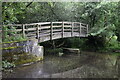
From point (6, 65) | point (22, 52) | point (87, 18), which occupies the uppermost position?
point (87, 18)

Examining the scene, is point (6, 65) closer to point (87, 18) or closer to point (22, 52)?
point (22, 52)

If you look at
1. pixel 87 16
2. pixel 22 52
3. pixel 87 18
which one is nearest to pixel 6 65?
pixel 22 52

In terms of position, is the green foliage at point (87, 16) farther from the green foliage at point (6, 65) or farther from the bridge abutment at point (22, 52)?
the green foliage at point (6, 65)

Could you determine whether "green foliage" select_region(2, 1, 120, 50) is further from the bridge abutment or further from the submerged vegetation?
the bridge abutment

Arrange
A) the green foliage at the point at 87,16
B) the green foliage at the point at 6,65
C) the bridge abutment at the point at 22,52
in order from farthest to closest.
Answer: the green foliage at the point at 87,16 < the bridge abutment at the point at 22,52 < the green foliage at the point at 6,65

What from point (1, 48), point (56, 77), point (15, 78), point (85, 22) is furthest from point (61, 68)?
point (85, 22)

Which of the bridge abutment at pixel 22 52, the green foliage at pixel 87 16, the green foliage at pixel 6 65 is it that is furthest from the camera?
the green foliage at pixel 87 16

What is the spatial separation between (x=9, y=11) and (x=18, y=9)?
0.44 meters

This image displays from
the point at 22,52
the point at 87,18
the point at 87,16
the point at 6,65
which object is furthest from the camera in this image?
the point at 87,18

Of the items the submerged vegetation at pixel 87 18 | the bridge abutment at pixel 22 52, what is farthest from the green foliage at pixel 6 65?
the submerged vegetation at pixel 87 18

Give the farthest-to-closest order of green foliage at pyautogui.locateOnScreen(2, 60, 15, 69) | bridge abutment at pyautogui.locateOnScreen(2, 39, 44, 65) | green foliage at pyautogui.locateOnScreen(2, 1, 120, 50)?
green foliage at pyautogui.locateOnScreen(2, 1, 120, 50) < bridge abutment at pyautogui.locateOnScreen(2, 39, 44, 65) < green foliage at pyautogui.locateOnScreen(2, 60, 15, 69)

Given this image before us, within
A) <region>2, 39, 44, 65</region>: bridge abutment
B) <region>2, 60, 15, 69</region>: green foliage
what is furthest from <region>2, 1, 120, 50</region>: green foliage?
<region>2, 60, 15, 69</region>: green foliage

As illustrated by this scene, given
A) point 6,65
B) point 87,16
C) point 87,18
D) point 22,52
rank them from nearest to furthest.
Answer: point 6,65 → point 22,52 → point 87,16 → point 87,18

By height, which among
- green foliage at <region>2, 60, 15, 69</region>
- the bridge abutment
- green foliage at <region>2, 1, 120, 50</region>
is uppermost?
green foliage at <region>2, 1, 120, 50</region>
